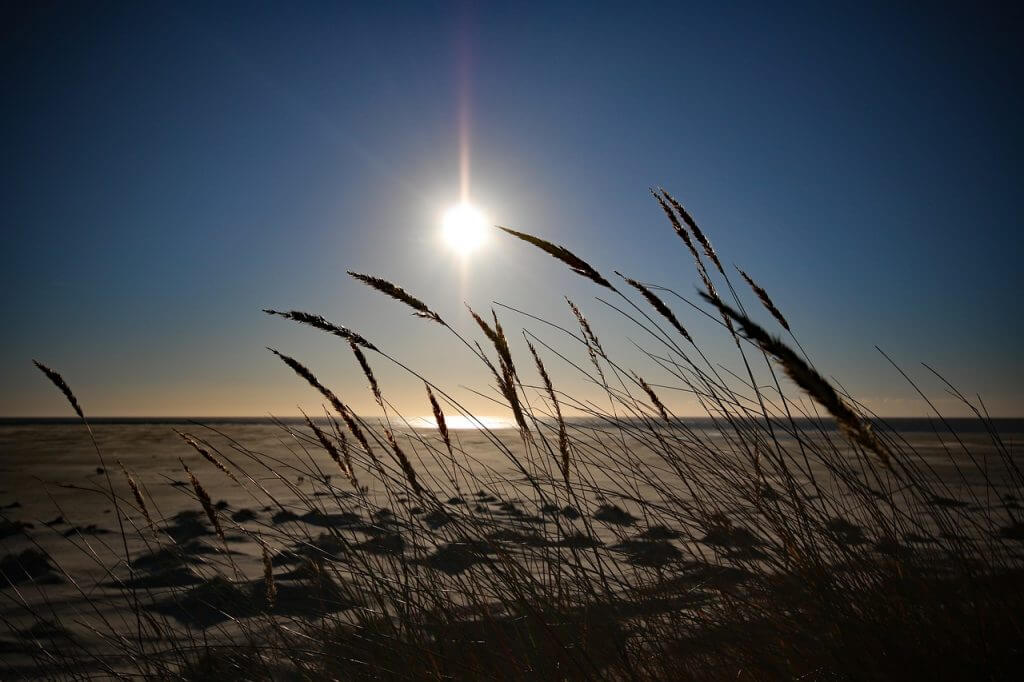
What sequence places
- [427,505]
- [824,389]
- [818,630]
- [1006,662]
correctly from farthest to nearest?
[427,505] → [818,630] → [1006,662] → [824,389]

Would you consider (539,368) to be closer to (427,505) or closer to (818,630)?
(427,505)

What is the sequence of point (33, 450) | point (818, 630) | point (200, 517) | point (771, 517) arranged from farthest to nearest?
point (33, 450) → point (200, 517) → point (771, 517) → point (818, 630)

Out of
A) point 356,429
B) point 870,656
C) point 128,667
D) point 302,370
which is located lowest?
point 128,667

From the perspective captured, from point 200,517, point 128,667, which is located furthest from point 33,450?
point 128,667

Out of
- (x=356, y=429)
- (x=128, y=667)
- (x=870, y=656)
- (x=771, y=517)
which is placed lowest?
(x=128, y=667)

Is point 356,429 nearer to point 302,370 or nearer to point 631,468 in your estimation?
point 302,370

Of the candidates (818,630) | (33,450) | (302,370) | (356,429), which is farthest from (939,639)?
(33,450)

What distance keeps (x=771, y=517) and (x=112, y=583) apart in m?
4.32

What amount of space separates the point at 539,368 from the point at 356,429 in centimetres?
75

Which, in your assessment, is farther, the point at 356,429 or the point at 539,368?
the point at 539,368

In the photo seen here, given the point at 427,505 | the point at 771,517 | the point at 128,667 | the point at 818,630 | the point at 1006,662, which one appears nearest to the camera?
the point at 1006,662

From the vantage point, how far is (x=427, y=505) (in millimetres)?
1883

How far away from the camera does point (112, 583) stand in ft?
12.2

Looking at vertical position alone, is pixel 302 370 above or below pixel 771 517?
above
